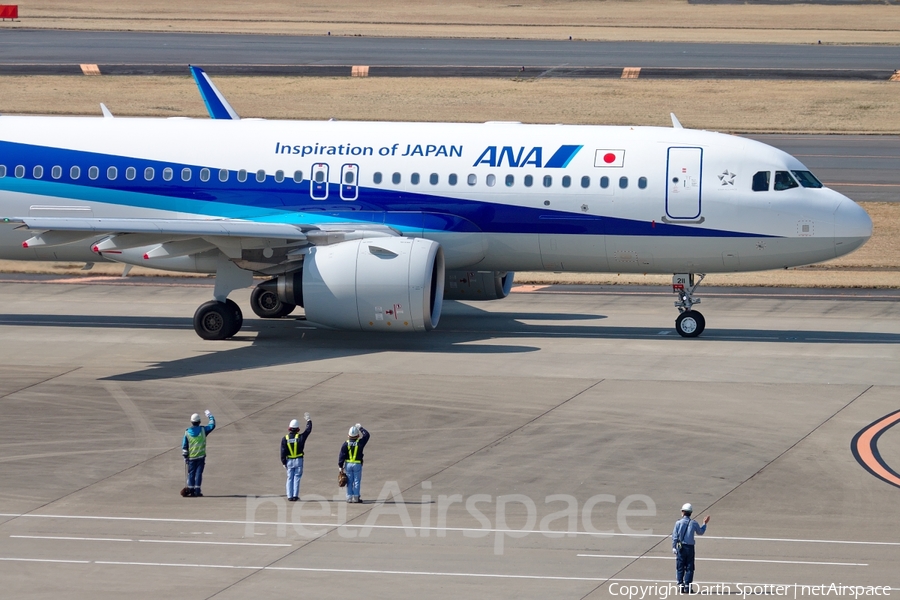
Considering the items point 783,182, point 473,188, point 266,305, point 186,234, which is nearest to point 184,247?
point 186,234

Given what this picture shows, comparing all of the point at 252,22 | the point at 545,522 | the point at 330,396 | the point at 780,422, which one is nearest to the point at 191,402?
the point at 330,396

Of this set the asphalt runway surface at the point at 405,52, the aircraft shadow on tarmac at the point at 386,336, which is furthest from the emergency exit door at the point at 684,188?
the asphalt runway surface at the point at 405,52

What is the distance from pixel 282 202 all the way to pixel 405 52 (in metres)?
47.8

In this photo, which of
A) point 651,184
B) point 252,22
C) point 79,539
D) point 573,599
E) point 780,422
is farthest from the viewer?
point 252,22

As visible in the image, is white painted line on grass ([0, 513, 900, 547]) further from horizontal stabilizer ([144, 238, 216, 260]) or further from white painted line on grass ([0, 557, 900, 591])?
horizontal stabilizer ([144, 238, 216, 260])

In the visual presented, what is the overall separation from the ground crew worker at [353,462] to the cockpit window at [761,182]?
14.4m

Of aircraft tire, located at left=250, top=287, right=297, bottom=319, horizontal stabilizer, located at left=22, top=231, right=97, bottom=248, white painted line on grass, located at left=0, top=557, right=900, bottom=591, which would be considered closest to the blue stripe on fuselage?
horizontal stabilizer, located at left=22, top=231, right=97, bottom=248

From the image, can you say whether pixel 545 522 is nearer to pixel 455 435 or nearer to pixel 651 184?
pixel 455 435

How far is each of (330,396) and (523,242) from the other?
24.0 feet

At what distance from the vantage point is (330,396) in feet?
86.9

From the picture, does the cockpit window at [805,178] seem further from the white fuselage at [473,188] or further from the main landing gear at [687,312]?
the main landing gear at [687,312]

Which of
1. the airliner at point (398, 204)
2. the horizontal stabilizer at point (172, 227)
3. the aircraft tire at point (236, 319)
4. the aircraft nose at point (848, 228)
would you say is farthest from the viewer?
the aircraft tire at point (236, 319)

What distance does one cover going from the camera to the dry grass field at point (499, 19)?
A: 89.2m

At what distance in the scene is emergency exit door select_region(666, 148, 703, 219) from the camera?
101 feet
